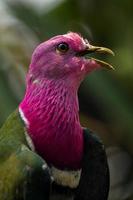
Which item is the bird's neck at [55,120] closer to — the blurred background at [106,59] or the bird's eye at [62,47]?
the bird's eye at [62,47]

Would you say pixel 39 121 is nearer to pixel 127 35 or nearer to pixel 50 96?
pixel 50 96

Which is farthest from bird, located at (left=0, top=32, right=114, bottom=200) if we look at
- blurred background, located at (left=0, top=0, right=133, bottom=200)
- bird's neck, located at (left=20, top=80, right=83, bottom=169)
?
blurred background, located at (left=0, top=0, right=133, bottom=200)

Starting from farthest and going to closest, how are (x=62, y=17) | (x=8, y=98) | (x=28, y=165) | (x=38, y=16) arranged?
(x=62, y=17), (x=38, y=16), (x=8, y=98), (x=28, y=165)

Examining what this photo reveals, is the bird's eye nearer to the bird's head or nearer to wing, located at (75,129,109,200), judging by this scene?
the bird's head

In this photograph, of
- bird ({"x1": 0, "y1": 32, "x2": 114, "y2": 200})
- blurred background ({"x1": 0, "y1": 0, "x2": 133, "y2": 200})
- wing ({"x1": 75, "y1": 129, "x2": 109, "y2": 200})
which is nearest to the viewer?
bird ({"x1": 0, "y1": 32, "x2": 114, "y2": 200})

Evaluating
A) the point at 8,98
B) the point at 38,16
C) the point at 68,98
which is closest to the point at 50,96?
the point at 68,98

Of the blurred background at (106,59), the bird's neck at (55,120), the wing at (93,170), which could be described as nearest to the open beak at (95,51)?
the bird's neck at (55,120)
